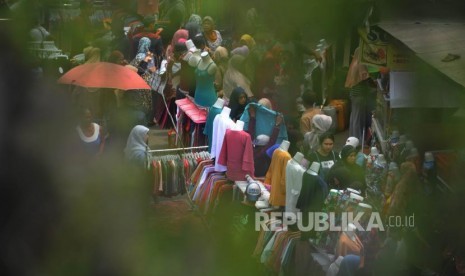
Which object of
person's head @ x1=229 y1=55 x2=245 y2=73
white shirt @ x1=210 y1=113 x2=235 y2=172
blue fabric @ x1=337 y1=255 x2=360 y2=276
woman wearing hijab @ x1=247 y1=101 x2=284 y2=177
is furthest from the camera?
white shirt @ x1=210 y1=113 x2=235 y2=172

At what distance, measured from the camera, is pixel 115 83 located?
1.26 feet

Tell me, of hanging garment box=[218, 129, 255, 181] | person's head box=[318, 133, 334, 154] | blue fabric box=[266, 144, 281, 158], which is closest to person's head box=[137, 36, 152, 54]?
person's head box=[318, 133, 334, 154]

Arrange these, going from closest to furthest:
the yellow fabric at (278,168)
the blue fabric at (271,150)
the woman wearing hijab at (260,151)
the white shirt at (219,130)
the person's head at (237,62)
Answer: the person's head at (237,62)
the yellow fabric at (278,168)
the blue fabric at (271,150)
the woman wearing hijab at (260,151)
the white shirt at (219,130)

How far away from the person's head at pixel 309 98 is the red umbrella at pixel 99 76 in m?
0.10

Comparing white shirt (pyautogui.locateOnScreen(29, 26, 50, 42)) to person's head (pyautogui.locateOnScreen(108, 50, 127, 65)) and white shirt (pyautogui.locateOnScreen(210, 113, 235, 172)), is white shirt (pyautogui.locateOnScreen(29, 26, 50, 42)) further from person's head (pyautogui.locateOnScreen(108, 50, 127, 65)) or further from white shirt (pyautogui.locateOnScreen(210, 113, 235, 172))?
white shirt (pyautogui.locateOnScreen(210, 113, 235, 172))

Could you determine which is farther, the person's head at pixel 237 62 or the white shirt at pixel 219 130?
the white shirt at pixel 219 130

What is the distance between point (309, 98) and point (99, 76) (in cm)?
13

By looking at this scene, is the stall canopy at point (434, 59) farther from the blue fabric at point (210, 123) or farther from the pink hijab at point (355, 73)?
the blue fabric at point (210, 123)

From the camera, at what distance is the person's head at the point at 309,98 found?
372 millimetres

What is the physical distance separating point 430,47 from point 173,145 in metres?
1.60

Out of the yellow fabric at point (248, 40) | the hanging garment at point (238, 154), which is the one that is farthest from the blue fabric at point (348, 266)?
the hanging garment at point (238, 154)

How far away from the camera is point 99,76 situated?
0.39 m

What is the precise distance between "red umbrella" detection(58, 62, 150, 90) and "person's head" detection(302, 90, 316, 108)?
0.10 meters

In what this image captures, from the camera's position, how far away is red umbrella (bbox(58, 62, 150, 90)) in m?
0.36
